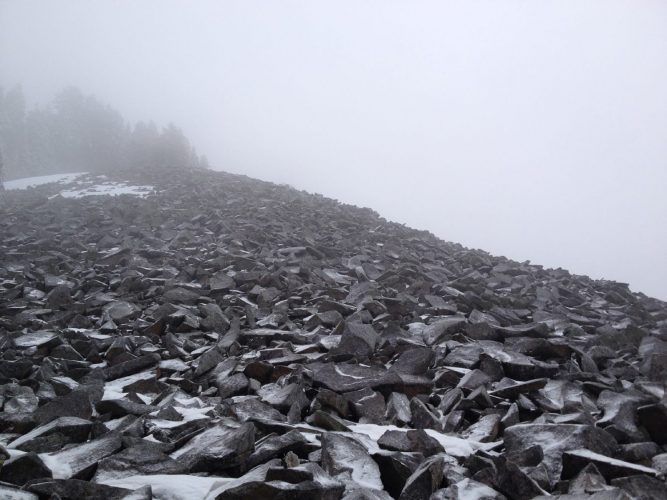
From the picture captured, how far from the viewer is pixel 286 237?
1505cm

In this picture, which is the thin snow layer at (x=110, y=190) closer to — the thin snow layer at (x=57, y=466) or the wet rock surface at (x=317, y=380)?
the wet rock surface at (x=317, y=380)

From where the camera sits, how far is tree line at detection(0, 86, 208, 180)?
52688mm

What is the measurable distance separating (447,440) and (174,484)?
2.54m

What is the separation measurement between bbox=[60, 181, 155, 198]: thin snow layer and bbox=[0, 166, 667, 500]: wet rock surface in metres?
14.8

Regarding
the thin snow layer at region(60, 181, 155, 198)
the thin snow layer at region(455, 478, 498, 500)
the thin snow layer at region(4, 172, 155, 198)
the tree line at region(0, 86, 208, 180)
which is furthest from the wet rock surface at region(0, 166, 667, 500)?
the tree line at region(0, 86, 208, 180)

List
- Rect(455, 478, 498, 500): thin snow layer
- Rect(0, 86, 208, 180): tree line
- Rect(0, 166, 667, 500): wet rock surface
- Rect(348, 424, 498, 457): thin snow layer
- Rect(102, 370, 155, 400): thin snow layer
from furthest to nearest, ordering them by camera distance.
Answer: Rect(0, 86, 208, 180): tree line < Rect(102, 370, 155, 400): thin snow layer < Rect(348, 424, 498, 457): thin snow layer < Rect(0, 166, 667, 500): wet rock surface < Rect(455, 478, 498, 500): thin snow layer

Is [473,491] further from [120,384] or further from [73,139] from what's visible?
[73,139]

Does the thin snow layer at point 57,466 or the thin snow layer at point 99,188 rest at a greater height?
the thin snow layer at point 99,188

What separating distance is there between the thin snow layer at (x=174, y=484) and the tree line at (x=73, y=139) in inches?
1959

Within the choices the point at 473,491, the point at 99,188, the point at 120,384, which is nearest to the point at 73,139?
the point at 99,188

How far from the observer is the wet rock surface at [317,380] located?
3381mm

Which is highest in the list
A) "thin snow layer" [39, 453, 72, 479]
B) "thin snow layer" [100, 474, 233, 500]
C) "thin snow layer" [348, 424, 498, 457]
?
"thin snow layer" [348, 424, 498, 457]

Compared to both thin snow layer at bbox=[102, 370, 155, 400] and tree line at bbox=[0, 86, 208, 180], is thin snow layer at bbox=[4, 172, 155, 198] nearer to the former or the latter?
tree line at bbox=[0, 86, 208, 180]

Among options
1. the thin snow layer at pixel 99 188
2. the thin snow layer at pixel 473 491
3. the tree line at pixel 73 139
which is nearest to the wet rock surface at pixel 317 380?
the thin snow layer at pixel 473 491
